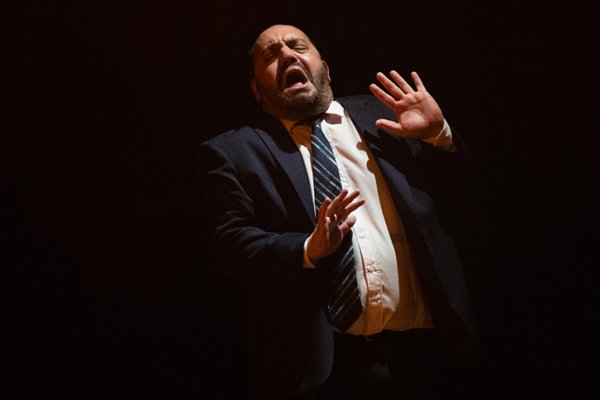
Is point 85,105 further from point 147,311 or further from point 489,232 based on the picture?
point 489,232

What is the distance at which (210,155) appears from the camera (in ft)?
4.89

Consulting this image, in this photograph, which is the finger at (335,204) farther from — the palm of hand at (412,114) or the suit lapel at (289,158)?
the palm of hand at (412,114)

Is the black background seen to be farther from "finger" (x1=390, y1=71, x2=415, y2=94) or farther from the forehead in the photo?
"finger" (x1=390, y1=71, x2=415, y2=94)

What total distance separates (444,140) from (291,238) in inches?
21.4

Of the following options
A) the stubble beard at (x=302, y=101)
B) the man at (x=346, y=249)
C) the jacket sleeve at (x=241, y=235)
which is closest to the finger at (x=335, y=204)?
the man at (x=346, y=249)

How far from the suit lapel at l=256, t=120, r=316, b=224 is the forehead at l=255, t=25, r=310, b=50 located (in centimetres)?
30

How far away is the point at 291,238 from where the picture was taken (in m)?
1.32

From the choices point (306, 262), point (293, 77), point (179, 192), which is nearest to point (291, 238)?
point (306, 262)

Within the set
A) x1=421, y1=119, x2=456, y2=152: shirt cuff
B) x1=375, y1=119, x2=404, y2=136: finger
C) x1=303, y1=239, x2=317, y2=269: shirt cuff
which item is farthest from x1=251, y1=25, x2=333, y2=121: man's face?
x1=303, y1=239, x2=317, y2=269: shirt cuff

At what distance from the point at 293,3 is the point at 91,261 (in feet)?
3.94

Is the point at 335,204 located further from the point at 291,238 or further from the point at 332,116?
the point at 332,116

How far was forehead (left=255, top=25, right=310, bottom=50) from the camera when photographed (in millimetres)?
1681

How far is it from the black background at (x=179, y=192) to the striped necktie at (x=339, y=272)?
0.54 meters

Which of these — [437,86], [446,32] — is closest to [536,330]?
[437,86]
